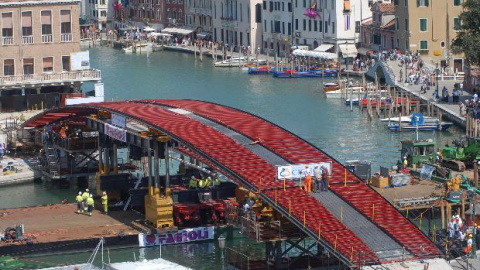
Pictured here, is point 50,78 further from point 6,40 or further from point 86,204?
point 86,204

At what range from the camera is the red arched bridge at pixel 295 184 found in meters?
53.0

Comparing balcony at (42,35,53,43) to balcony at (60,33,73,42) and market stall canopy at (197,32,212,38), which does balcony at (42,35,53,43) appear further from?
market stall canopy at (197,32,212,38)

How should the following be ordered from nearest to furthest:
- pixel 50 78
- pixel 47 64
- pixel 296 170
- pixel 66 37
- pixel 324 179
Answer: pixel 324 179, pixel 296 170, pixel 50 78, pixel 47 64, pixel 66 37

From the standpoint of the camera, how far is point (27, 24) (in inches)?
3878

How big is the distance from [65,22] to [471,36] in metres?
26.6

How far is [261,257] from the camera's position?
196 ft

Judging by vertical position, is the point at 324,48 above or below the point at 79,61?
below

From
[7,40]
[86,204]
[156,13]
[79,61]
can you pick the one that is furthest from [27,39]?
[156,13]

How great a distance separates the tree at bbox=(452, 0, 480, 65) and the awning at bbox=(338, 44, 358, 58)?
33.1 meters

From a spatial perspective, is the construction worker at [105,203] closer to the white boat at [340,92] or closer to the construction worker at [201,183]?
the construction worker at [201,183]

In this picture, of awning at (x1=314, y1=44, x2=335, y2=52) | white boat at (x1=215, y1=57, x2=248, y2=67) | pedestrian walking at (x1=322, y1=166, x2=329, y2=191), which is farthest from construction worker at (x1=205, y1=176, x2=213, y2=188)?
white boat at (x1=215, y1=57, x2=248, y2=67)

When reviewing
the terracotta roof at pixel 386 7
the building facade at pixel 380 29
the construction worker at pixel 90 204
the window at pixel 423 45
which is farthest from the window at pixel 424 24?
the construction worker at pixel 90 204

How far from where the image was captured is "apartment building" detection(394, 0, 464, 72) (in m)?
128

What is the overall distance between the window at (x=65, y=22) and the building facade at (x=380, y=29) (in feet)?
135
